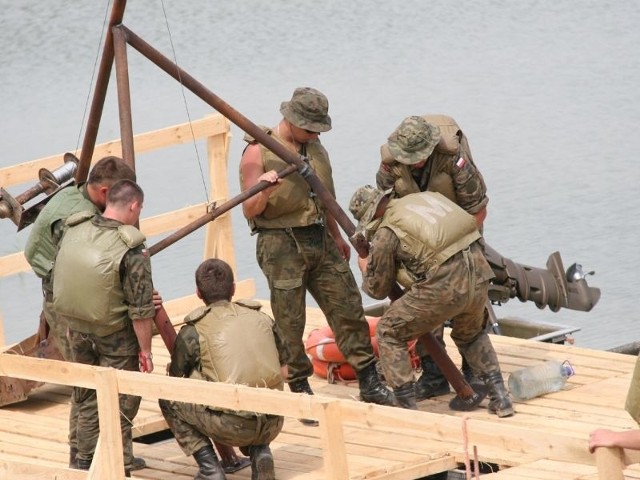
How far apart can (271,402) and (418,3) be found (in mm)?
15348

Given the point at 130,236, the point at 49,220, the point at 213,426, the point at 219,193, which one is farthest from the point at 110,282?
the point at 219,193

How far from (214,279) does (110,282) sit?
0.45m

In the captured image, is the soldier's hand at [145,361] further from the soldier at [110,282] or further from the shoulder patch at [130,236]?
the shoulder patch at [130,236]

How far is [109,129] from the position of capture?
19.2 meters

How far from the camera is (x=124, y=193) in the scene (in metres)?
7.93

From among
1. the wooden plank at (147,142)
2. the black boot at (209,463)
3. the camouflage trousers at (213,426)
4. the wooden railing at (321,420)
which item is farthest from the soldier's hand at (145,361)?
the wooden plank at (147,142)

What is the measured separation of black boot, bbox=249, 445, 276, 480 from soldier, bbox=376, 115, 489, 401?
1580 millimetres

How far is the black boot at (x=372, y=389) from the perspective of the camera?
921 centimetres

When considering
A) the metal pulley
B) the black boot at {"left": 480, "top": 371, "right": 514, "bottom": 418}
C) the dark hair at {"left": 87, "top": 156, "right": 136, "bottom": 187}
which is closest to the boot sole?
the dark hair at {"left": 87, "top": 156, "right": 136, "bottom": 187}

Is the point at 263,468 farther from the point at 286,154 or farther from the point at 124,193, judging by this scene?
the point at 286,154

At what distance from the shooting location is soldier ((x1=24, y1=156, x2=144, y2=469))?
8.12m

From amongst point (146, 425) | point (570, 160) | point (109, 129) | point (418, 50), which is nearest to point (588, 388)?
point (146, 425)

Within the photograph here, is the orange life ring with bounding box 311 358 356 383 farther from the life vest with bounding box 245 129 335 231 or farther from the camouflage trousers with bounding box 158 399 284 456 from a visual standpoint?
the camouflage trousers with bounding box 158 399 284 456

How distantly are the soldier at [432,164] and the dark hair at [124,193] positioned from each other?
1.45 m
